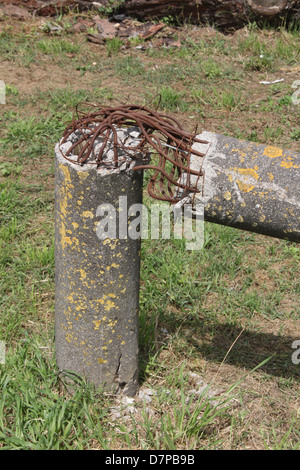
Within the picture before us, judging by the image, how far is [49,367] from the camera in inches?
107

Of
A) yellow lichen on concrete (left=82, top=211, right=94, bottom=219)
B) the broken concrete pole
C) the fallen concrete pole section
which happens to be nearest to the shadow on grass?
the broken concrete pole

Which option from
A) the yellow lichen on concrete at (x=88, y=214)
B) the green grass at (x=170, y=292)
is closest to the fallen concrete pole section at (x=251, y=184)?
the yellow lichen on concrete at (x=88, y=214)

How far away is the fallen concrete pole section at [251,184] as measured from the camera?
211 centimetres

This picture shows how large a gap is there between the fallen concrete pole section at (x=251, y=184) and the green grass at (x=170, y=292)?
0.85 m

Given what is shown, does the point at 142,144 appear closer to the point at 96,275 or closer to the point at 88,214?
the point at 88,214

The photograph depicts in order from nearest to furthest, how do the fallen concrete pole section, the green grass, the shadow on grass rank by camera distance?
the fallen concrete pole section
the green grass
the shadow on grass

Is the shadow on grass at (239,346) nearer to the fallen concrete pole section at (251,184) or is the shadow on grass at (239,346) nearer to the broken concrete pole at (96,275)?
the broken concrete pole at (96,275)

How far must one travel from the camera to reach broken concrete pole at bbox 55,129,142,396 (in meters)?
2.14

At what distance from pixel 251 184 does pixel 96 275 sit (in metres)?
0.81

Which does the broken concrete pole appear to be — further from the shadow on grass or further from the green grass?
the shadow on grass

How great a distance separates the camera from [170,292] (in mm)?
3498

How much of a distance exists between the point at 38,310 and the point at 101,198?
1434mm

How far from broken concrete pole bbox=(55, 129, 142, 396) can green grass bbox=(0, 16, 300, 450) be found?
0.19 m
